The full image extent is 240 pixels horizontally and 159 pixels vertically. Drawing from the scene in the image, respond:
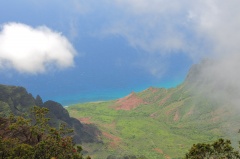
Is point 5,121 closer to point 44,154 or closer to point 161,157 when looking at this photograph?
point 44,154

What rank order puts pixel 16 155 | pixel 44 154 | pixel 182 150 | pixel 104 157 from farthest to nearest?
pixel 182 150 → pixel 104 157 → pixel 44 154 → pixel 16 155

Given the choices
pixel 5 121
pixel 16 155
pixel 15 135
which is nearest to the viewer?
pixel 16 155

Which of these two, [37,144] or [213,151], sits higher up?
[37,144]

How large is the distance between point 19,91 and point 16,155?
135m

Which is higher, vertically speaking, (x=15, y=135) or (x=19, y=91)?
Result: (x=19, y=91)

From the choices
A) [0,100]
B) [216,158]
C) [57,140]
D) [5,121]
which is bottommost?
[216,158]

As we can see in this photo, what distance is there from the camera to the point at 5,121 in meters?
83.1

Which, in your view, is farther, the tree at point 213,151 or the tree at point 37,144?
the tree at point 213,151

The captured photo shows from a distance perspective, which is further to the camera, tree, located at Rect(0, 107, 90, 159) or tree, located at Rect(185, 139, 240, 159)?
tree, located at Rect(185, 139, 240, 159)

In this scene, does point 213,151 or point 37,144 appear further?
point 37,144

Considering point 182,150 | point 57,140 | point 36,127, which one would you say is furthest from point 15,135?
point 182,150

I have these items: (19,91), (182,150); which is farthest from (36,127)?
(182,150)

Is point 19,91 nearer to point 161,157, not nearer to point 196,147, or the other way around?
point 161,157

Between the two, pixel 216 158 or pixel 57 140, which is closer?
pixel 216 158
